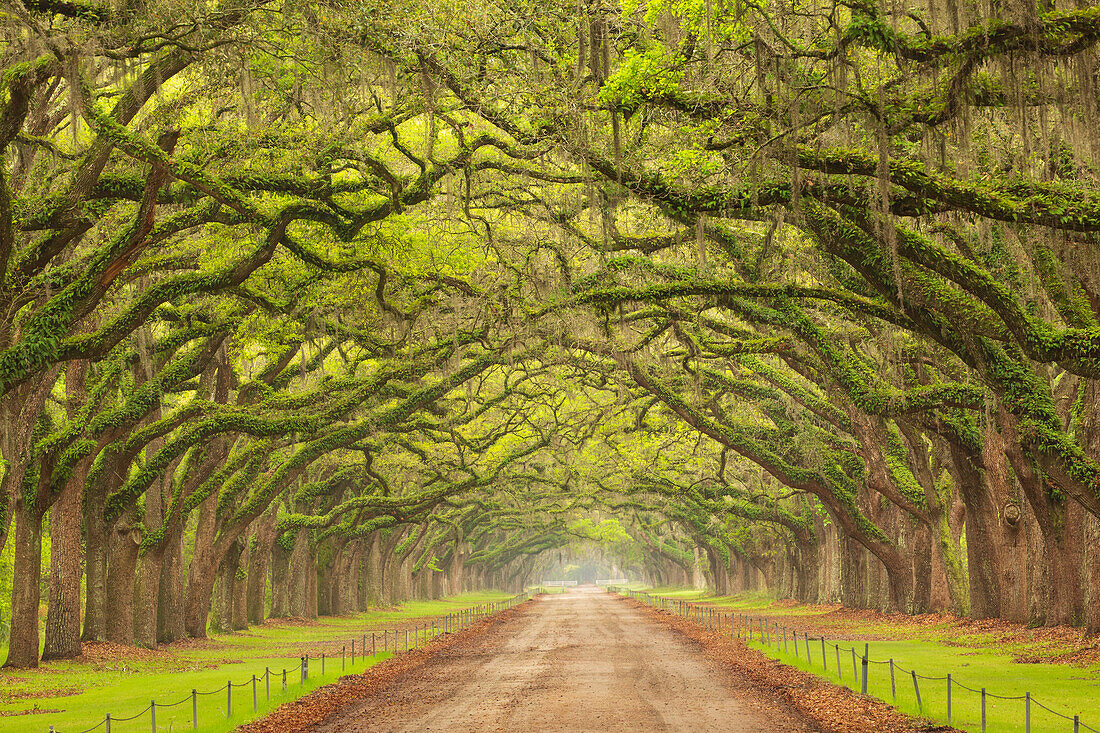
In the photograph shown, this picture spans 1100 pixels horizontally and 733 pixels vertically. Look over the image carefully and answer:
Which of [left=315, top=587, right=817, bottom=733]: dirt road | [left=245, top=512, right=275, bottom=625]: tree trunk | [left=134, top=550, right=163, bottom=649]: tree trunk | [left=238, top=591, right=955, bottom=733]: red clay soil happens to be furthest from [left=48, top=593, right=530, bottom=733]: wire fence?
[left=245, top=512, right=275, bottom=625]: tree trunk

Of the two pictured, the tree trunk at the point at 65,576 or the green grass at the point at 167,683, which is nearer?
the green grass at the point at 167,683

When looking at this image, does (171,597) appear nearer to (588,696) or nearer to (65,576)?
(65,576)

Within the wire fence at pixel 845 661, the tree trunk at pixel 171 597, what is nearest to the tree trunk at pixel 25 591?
the tree trunk at pixel 171 597

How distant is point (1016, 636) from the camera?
23.7 m

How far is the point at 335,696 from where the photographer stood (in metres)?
17.3

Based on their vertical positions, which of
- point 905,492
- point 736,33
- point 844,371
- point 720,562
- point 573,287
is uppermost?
point 736,33

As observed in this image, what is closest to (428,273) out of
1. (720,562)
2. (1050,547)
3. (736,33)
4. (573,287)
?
(573,287)

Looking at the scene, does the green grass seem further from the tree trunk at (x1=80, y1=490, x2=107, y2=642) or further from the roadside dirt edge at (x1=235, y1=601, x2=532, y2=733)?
the tree trunk at (x1=80, y1=490, x2=107, y2=642)

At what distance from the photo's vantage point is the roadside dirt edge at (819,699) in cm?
1292

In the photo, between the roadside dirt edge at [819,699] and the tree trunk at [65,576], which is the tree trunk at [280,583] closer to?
the tree trunk at [65,576]

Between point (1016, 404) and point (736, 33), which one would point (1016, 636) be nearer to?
point (1016, 404)

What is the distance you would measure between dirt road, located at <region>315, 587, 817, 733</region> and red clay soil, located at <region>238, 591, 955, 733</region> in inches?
0.8

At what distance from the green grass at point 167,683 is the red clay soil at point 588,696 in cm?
86

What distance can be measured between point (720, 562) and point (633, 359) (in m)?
56.0
